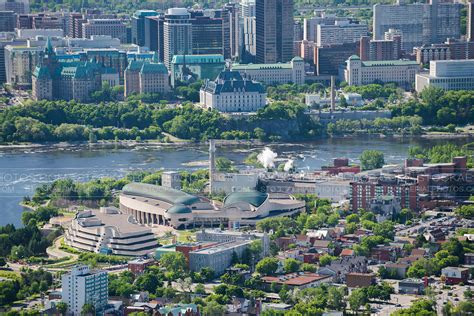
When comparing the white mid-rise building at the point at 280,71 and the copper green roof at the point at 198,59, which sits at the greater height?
the copper green roof at the point at 198,59

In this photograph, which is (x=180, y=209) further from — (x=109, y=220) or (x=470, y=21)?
(x=470, y=21)

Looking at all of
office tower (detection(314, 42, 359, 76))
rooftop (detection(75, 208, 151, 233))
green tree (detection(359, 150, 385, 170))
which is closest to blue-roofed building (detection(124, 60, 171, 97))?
office tower (detection(314, 42, 359, 76))

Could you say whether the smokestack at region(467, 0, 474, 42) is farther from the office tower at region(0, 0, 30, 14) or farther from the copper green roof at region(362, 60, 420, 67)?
the office tower at region(0, 0, 30, 14)

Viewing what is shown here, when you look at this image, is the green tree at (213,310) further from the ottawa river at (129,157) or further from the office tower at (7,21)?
the office tower at (7,21)

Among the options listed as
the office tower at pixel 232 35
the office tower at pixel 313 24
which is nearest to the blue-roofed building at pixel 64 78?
the office tower at pixel 232 35

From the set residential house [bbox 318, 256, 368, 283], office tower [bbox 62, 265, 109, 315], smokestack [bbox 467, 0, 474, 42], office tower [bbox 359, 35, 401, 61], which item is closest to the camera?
office tower [bbox 62, 265, 109, 315]

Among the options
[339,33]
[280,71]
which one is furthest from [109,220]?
[339,33]

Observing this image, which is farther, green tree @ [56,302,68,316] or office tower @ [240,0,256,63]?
office tower @ [240,0,256,63]
